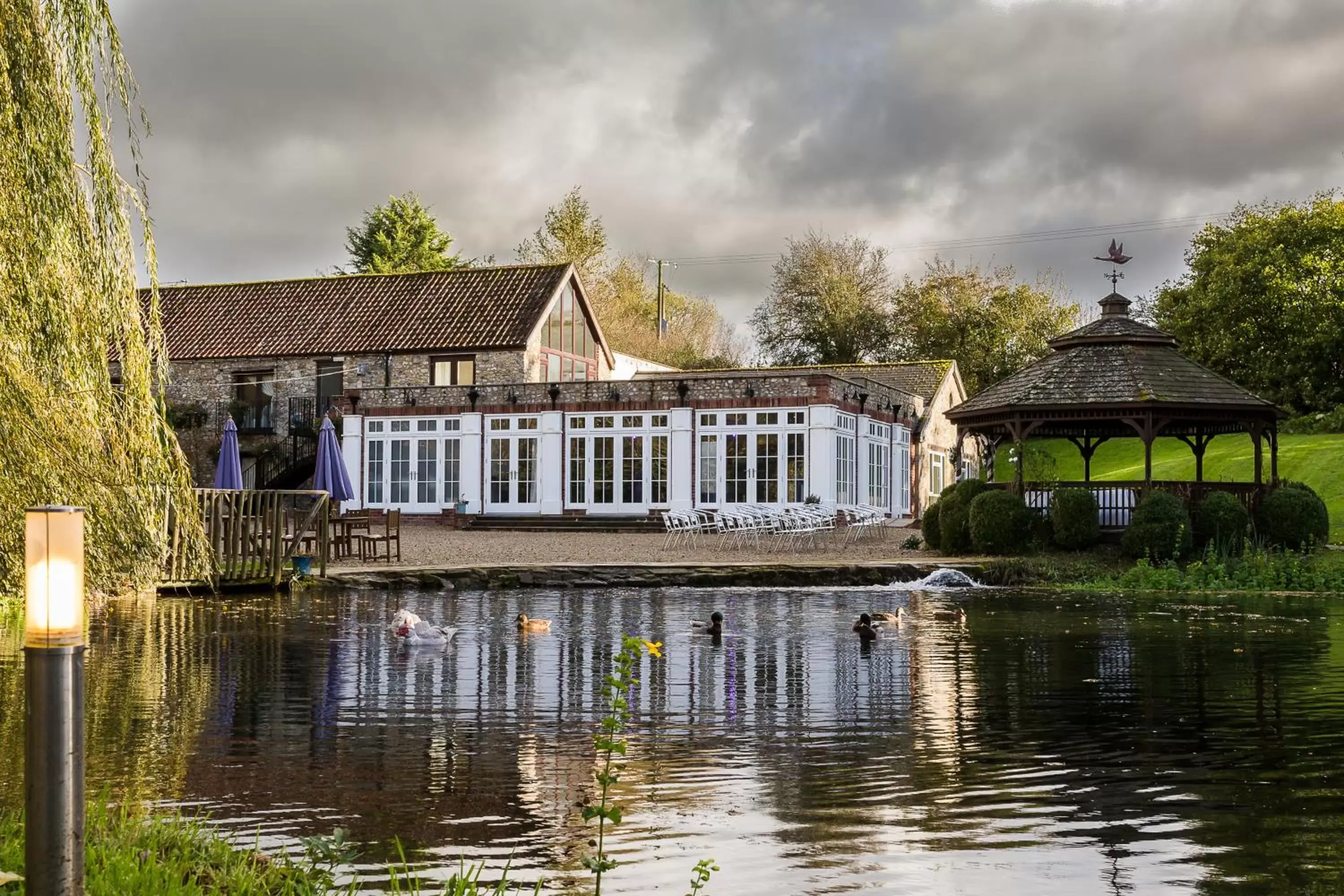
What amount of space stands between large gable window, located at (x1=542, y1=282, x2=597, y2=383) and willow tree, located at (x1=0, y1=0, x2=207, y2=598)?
29.0 metres

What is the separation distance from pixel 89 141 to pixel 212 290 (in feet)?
121

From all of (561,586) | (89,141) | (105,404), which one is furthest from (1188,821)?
(561,586)

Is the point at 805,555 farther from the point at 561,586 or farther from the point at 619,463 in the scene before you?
the point at 619,463

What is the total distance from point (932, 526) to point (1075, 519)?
9.19 ft

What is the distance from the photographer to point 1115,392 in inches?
976

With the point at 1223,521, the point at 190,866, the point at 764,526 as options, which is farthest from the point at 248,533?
the point at 1223,521

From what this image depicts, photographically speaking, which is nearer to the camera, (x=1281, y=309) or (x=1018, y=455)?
(x=1018, y=455)

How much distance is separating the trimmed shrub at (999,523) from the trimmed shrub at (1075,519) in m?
0.54

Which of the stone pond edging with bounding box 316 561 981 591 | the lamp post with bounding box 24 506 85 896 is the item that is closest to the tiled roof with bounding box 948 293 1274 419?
the stone pond edging with bounding box 316 561 981 591

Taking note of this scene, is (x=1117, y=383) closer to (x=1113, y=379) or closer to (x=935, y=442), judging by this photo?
(x=1113, y=379)

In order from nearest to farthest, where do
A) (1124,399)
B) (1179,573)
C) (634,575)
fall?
(634,575) → (1179,573) → (1124,399)

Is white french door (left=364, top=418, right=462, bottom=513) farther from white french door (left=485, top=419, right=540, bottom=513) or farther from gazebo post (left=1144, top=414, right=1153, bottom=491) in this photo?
gazebo post (left=1144, top=414, right=1153, bottom=491)

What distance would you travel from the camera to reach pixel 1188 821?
6.03 meters

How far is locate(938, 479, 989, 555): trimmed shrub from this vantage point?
2464 cm
